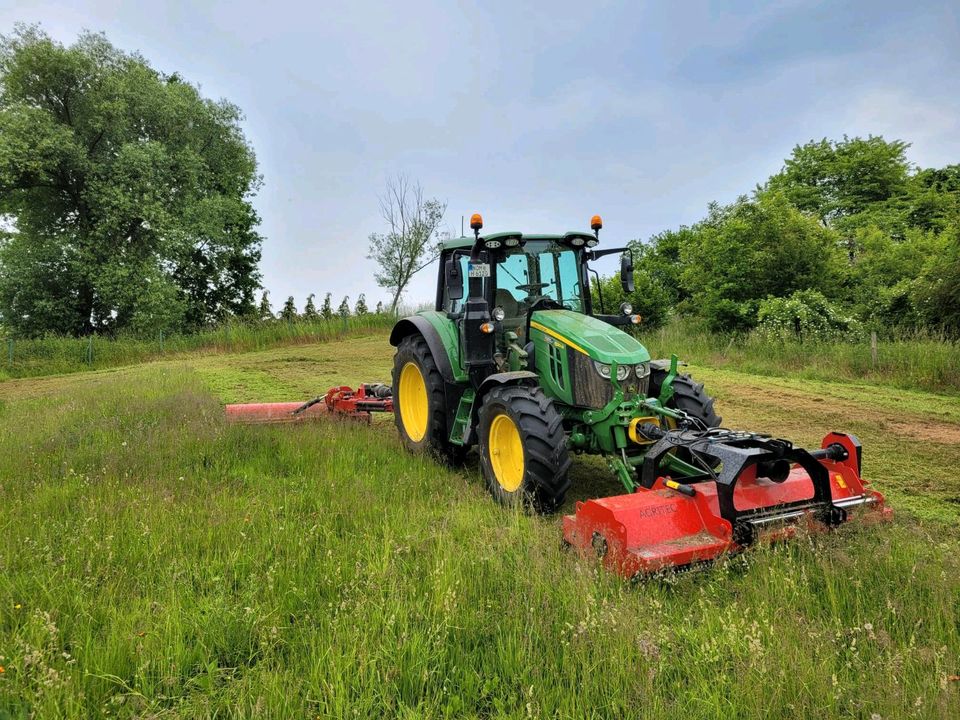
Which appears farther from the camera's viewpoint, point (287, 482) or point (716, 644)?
point (287, 482)

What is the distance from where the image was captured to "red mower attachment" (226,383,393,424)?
7844mm

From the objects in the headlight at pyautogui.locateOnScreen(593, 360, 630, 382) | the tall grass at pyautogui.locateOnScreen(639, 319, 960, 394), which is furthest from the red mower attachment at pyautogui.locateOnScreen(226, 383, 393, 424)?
the tall grass at pyautogui.locateOnScreen(639, 319, 960, 394)

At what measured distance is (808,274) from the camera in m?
16.4

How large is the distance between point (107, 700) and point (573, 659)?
1.85m

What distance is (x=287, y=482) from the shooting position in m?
5.22

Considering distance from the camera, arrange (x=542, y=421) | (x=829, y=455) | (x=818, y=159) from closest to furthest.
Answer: (x=829, y=455), (x=542, y=421), (x=818, y=159)

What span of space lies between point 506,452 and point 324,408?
4.05 m

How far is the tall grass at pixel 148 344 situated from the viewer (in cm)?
2027

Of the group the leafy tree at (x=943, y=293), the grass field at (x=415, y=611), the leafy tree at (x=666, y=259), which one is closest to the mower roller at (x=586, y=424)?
the grass field at (x=415, y=611)

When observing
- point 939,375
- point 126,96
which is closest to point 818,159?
point 939,375

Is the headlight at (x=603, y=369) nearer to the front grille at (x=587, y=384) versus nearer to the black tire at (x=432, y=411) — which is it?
the front grille at (x=587, y=384)

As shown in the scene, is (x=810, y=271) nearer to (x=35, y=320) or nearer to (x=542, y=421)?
(x=542, y=421)

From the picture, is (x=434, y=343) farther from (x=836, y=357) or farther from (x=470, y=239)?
(x=836, y=357)

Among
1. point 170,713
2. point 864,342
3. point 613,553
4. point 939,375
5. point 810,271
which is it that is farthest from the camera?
point 810,271
